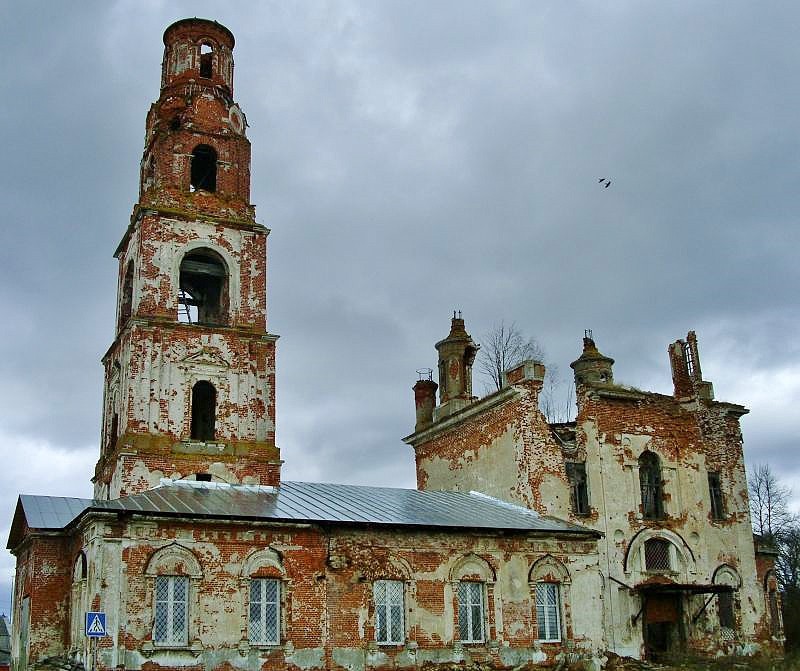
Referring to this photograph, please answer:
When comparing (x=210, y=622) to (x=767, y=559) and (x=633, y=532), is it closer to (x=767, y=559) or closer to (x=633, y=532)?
(x=633, y=532)

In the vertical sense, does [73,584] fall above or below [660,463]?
below

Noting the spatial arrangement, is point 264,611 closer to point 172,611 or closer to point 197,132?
point 172,611

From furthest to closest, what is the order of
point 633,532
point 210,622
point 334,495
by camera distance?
point 633,532 → point 334,495 → point 210,622

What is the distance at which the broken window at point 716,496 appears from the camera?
83.4 ft

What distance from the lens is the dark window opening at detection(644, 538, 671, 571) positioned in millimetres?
23672

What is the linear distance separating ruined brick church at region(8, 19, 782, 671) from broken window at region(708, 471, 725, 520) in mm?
70

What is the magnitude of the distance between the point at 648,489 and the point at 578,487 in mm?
2309

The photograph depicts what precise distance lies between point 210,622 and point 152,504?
8.16 ft

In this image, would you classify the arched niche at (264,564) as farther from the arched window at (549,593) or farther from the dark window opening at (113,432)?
the arched window at (549,593)

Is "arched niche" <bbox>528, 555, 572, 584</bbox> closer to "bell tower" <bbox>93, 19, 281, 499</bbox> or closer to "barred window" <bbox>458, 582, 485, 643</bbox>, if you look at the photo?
"barred window" <bbox>458, 582, 485, 643</bbox>

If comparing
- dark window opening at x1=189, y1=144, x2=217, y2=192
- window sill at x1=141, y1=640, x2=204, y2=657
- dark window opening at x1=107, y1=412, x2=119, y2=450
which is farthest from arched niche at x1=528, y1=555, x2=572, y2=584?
dark window opening at x1=189, y1=144, x2=217, y2=192

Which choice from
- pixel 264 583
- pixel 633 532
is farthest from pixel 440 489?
pixel 264 583

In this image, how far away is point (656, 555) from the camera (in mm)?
23906

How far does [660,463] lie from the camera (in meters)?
24.8
